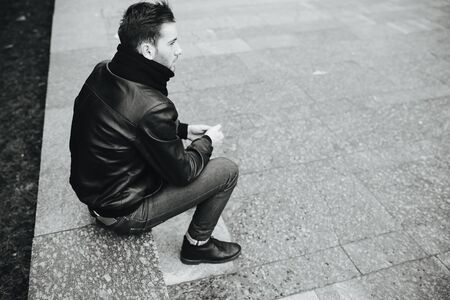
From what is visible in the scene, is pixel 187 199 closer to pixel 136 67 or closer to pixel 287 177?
pixel 136 67

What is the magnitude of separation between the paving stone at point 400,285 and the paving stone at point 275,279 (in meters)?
0.09

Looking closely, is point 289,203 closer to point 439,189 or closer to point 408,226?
point 408,226

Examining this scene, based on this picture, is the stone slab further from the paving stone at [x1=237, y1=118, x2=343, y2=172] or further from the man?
the paving stone at [x1=237, y1=118, x2=343, y2=172]

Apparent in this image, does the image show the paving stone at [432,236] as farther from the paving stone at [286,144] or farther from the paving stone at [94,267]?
the paving stone at [94,267]

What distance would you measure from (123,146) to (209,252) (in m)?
1.16

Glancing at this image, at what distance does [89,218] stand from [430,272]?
2.80m

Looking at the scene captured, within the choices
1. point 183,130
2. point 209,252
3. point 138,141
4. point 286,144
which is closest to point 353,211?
point 286,144

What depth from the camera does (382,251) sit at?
121 inches

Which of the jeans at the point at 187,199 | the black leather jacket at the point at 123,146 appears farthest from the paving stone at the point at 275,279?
the black leather jacket at the point at 123,146

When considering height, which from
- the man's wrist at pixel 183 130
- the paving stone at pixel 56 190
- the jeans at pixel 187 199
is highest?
the man's wrist at pixel 183 130

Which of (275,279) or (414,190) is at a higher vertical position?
(414,190)

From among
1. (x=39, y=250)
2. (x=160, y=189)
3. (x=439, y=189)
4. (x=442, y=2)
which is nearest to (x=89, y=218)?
(x=39, y=250)

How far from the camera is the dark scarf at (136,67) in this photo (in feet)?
6.92

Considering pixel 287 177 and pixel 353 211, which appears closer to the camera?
pixel 353 211
